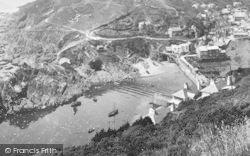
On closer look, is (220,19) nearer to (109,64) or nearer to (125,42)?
(125,42)

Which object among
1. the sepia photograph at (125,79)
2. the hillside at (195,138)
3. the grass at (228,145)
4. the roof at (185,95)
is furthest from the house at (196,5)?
the grass at (228,145)

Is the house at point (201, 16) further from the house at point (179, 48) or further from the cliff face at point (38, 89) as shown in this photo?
the cliff face at point (38, 89)

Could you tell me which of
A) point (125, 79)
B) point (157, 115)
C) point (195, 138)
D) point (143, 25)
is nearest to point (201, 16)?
point (143, 25)

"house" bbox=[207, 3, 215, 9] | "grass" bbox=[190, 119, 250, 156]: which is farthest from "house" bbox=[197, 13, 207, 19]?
"grass" bbox=[190, 119, 250, 156]

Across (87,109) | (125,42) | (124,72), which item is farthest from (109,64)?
(87,109)

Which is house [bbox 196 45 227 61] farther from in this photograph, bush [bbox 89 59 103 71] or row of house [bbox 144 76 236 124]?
row of house [bbox 144 76 236 124]

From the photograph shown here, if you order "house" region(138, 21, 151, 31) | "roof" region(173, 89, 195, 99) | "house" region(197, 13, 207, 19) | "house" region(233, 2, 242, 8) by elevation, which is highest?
"house" region(233, 2, 242, 8)
